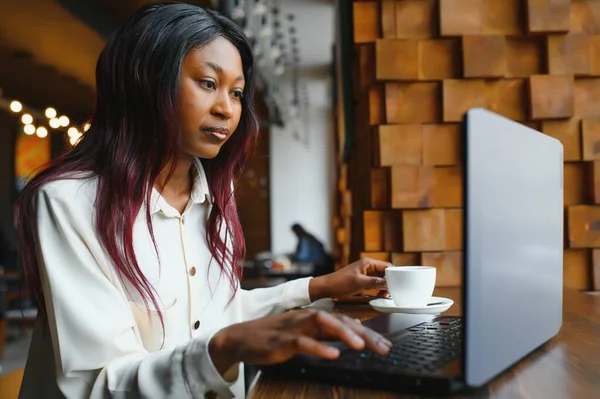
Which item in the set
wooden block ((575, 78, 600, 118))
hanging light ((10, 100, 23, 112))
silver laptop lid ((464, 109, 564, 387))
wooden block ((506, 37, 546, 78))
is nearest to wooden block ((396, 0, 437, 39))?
wooden block ((506, 37, 546, 78))

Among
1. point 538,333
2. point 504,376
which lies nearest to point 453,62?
point 538,333

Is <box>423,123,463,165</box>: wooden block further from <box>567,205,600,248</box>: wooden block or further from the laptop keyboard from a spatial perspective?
the laptop keyboard

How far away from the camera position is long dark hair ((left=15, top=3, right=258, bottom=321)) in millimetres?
969

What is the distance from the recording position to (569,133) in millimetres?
1730

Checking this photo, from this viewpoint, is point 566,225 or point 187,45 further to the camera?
point 566,225

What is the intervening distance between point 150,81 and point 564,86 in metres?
1.20

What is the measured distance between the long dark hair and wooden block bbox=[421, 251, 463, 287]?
0.88m

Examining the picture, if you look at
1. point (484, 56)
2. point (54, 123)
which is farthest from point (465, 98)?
point (54, 123)

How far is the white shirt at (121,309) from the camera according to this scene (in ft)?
2.42

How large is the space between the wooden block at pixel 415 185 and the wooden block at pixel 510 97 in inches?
10.3

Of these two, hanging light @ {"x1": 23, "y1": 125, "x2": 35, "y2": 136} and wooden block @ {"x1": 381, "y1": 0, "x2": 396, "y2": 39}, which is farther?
hanging light @ {"x1": 23, "y1": 125, "x2": 35, "y2": 136}

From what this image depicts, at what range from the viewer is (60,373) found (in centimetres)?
84

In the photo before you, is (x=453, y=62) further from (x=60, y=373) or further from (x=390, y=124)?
(x=60, y=373)

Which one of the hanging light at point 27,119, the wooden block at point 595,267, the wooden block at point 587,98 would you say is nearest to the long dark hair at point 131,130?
the wooden block at point 587,98
